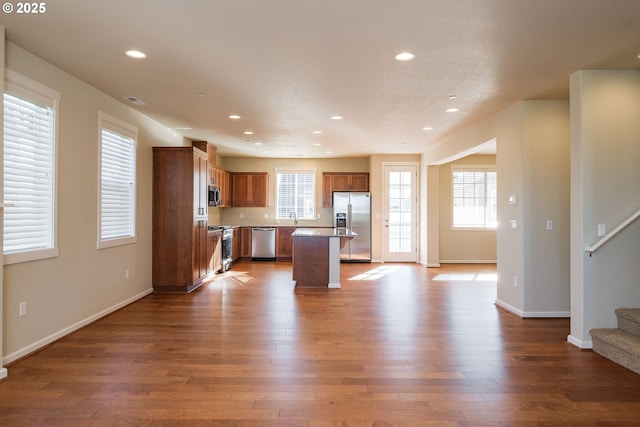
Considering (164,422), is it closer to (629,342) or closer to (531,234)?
(629,342)

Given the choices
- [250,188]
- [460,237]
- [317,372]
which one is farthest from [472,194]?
[317,372]

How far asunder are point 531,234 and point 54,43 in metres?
5.31

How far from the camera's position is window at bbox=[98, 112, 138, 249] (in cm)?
464

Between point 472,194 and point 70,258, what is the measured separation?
841 centimetres

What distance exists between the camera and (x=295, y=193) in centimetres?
1009

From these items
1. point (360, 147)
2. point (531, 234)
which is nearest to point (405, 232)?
point (360, 147)

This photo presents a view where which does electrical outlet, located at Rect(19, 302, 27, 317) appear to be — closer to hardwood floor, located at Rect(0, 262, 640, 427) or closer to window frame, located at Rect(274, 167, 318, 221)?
hardwood floor, located at Rect(0, 262, 640, 427)

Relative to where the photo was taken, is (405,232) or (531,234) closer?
(531,234)

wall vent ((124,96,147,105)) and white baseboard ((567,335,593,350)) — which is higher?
wall vent ((124,96,147,105))

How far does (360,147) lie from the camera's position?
8.22 metres

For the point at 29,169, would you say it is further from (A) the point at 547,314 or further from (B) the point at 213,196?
(A) the point at 547,314

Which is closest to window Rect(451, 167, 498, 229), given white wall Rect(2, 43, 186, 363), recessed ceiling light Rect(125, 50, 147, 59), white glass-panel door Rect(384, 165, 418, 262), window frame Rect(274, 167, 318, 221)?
white glass-panel door Rect(384, 165, 418, 262)

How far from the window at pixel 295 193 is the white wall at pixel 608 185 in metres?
6.91

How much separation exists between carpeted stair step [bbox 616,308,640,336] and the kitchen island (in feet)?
12.2
